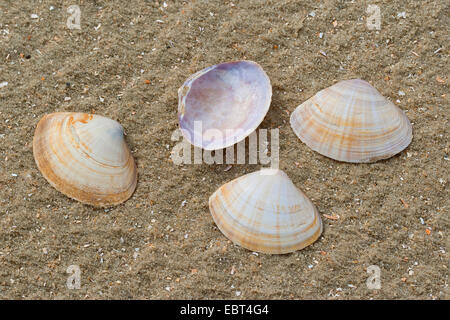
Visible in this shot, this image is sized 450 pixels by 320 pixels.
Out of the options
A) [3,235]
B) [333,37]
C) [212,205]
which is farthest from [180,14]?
[3,235]

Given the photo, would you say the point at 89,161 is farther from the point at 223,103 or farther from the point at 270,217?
the point at 270,217

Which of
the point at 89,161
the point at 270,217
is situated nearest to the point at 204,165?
the point at 270,217

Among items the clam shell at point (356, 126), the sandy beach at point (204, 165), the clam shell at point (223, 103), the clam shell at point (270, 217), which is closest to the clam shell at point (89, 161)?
the sandy beach at point (204, 165)

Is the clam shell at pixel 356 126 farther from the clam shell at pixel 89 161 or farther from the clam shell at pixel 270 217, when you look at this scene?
the clam shell at pixel 89 161

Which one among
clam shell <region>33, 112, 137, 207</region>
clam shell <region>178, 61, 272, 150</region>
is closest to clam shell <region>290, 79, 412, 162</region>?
clam shell <region>178, 61, 272, 150</region>

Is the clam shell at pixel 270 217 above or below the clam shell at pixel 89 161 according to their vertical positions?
below

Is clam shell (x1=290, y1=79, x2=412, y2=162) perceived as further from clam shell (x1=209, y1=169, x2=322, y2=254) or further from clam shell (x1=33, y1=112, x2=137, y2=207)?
clam shell (x1=33, y1=112, x2=137, y2=207)

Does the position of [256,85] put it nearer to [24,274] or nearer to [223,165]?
[223,165]
